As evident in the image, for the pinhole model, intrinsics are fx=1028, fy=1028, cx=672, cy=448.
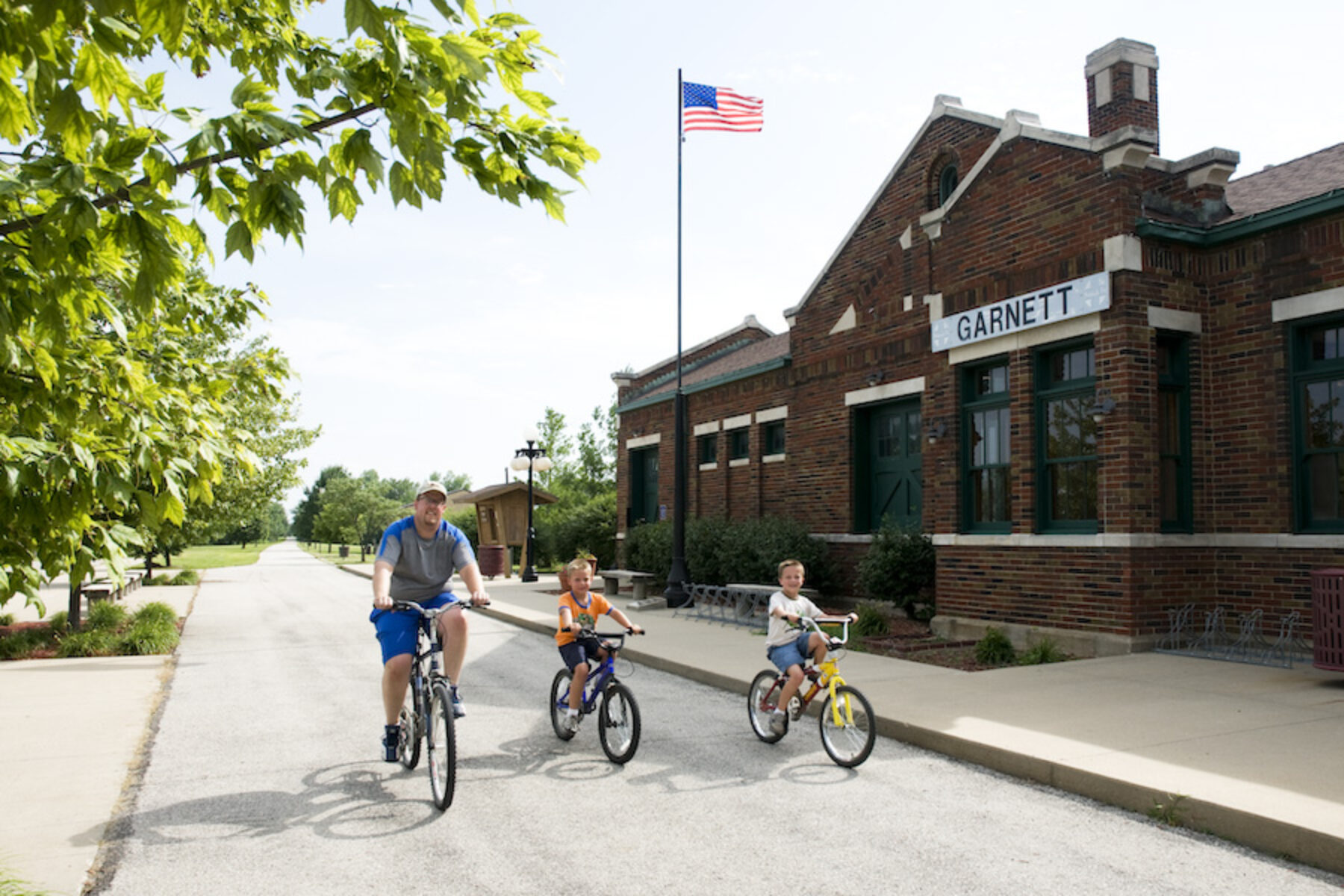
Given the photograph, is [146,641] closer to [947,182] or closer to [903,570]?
[903,570]

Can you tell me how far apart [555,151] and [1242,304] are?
32.4 ft

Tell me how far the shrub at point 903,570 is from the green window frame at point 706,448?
25.5 feet

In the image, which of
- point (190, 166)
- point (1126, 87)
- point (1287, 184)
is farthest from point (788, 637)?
point (1287, 184)

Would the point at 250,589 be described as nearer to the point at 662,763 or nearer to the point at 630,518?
the point at 630,518

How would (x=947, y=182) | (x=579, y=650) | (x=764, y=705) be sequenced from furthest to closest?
1. (x=947, y=182)
2. (x=764, y=705)
3. (x=579, y=650)

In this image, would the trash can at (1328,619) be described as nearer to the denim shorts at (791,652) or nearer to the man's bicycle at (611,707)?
the denim shorts at (791,652)

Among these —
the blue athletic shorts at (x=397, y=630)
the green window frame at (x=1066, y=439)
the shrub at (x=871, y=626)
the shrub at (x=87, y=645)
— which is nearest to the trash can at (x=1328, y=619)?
the green window frame at (x=1066, y=439)

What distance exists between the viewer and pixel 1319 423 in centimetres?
1034

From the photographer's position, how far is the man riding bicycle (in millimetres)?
6469

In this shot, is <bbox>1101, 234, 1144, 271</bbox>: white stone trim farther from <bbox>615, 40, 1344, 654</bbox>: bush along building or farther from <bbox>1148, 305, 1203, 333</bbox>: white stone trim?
<bbox>1148, 305, 1203, 333</bbox>: white stone trim

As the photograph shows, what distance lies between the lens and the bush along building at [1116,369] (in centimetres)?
1051

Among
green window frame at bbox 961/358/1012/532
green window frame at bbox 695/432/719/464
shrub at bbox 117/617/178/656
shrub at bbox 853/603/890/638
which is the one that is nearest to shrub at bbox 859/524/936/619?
shrub at bbox 853/603/890/638

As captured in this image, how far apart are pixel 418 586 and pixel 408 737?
3.41 ft

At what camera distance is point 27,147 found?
3.90m
